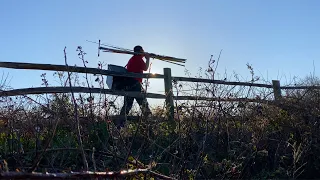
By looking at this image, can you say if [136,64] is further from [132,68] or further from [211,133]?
[211,133]

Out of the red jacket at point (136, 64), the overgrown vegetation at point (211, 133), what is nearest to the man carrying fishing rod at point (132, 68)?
the red jacket at point (136, 64)

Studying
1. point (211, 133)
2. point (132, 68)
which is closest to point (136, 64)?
point (132, 68)

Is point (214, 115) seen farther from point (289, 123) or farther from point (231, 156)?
point (289, 123)

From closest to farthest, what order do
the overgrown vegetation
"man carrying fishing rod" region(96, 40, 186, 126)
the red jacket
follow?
1. the overgrown vegetation
2. "man carrying fishing rod" region(96, 40, 186, 126)
3. the red jacket

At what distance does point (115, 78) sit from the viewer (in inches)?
311

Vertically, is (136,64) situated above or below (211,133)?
above

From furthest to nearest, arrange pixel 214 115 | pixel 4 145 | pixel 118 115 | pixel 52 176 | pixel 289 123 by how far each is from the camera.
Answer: pixel 118 115 → pixel 289 123 → pixel 214 115 → pixel 4 145 → pixel 52 176

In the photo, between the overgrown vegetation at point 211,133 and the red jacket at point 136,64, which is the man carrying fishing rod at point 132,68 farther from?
the overgrown vegetation at point 211,133

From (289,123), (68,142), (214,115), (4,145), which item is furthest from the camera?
(289,123)

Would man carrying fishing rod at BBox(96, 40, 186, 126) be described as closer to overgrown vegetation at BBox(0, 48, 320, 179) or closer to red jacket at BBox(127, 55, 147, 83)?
red jacket at BBox(127, 55, 147, 83)

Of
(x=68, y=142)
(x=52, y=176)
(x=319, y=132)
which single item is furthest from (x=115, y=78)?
(x=52, y=176)

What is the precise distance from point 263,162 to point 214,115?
2.81 feet

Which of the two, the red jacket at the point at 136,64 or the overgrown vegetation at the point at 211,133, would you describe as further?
the red jacket at the point at 136,64

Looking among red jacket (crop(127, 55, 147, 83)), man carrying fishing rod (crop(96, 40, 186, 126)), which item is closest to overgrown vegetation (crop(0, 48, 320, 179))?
man carrying fishing rod (crop(96, 40, 186, 126))
